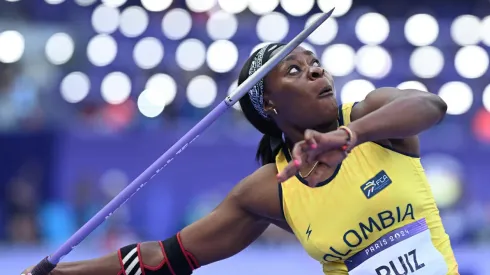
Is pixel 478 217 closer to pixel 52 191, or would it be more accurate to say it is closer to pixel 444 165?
pixel 444 165

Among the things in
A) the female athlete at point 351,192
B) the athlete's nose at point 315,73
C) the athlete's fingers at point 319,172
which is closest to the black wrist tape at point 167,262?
the female athlete at point 351,192

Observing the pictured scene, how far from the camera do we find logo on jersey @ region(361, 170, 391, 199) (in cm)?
371

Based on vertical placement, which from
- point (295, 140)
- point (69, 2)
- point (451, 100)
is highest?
point (69, 2)

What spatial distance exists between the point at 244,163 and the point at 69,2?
399cm

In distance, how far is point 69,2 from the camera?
1534 centimetres

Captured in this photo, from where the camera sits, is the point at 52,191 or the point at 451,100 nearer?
the point at 52,191

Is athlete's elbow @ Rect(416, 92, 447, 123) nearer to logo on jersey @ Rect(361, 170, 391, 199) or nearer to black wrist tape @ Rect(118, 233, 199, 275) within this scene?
logo on jersey @ Rect(361, 170, 391, 199)

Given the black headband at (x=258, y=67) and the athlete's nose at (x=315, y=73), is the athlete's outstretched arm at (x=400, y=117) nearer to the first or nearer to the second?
the athlete's nose at (x=315, y=73)

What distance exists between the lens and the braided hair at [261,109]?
405cm

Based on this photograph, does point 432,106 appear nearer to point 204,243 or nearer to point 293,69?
point 293,69

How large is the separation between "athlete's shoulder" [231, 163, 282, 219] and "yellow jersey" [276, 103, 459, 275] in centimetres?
21

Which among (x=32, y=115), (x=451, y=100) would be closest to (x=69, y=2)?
→ (x=32, y=115)

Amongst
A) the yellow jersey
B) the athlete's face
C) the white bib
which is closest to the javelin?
the athlete's face

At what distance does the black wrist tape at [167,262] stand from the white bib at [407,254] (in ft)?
2.97
